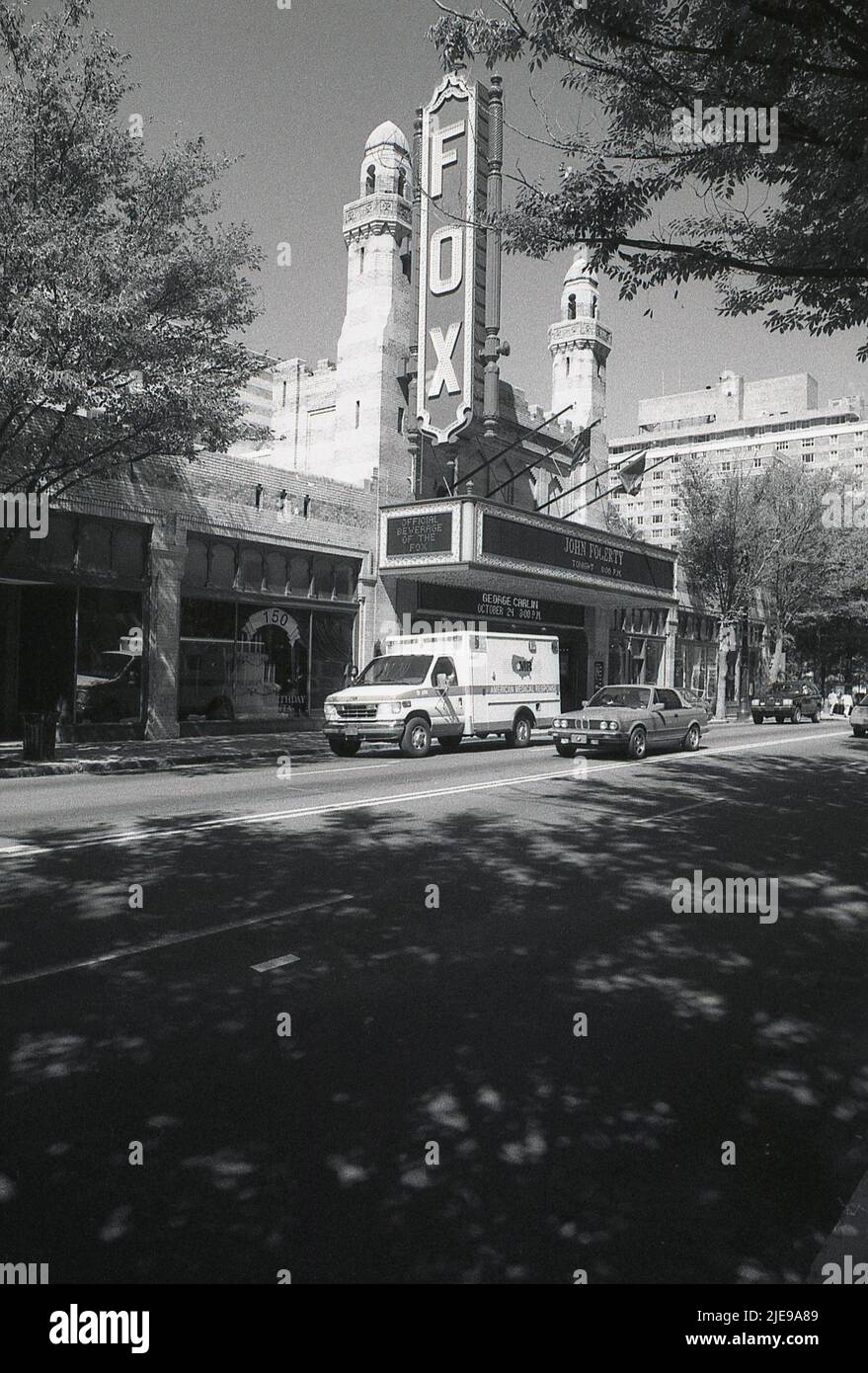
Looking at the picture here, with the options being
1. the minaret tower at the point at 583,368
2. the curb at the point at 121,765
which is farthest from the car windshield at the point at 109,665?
the minaret tower at the point at 583,368

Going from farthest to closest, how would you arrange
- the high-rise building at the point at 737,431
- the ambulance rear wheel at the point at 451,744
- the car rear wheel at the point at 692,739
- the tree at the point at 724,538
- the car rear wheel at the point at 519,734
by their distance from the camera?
the high-rise building at the point at 737,431
the tree at the point at 724,538
the car rear wheel at the point at 519,734
the car rear wheel at the point at 692,739
the ambulance rear wheel at the point at 451,744

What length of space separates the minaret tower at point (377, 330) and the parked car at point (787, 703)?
1936cm

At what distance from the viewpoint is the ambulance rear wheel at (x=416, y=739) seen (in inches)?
741

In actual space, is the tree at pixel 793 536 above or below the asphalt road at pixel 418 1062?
above

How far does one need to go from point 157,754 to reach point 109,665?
3203 millimetres

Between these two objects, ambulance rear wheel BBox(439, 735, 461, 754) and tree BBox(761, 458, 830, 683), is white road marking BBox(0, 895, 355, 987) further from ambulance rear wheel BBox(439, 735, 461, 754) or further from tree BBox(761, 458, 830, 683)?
tree BBox(761, 458, 830, 683)

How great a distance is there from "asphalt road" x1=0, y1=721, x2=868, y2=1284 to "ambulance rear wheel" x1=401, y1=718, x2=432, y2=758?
9551 mm

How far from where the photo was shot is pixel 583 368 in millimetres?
36531

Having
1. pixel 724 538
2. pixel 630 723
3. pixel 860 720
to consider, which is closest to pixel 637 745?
pixel 630 723

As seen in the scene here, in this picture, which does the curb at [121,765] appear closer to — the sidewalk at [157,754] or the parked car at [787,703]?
the sidewalk at [157,754]

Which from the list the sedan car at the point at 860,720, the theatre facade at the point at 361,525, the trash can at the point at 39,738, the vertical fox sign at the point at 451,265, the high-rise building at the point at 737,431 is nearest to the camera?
the trash can at the point at 39,738

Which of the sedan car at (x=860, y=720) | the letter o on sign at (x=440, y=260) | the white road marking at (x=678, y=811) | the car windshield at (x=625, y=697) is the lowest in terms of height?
the white road marking at (x=678, y=811)

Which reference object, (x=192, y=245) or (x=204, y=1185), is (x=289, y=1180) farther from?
(x=192, y=245)
